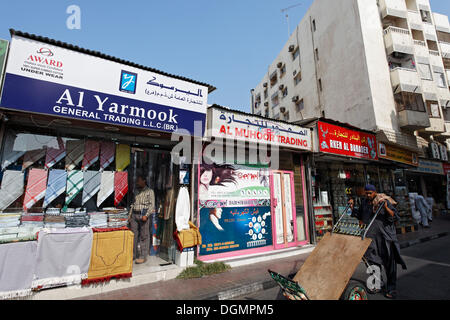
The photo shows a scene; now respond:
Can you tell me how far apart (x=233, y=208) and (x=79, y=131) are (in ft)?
14.6

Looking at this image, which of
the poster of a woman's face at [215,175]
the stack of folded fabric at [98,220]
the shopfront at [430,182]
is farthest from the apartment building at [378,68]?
the stack of folded fabric at [98,220]

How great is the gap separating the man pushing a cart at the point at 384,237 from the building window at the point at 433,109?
61.6 feet

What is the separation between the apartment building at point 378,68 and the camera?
47.9 ft

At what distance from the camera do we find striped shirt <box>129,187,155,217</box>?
206 inches

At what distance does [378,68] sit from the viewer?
48.9 feet

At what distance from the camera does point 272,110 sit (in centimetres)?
2852

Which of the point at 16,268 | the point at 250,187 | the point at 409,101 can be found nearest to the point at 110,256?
the point at 16,268

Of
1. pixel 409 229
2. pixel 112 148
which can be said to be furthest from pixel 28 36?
pixel 409 229

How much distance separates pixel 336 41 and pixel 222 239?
18778mm

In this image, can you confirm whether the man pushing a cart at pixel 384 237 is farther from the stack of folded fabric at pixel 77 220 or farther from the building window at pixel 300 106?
the building window at pixel 300 106

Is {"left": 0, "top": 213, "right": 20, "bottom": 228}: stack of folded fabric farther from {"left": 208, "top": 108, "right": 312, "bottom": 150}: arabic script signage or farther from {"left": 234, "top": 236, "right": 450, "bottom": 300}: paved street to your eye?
{"left": 234, "top": 236, "right": 450, "bottom": 300}: paved street

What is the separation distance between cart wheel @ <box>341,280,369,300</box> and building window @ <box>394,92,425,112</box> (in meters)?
16.5

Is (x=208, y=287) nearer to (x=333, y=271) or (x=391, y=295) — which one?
(x=333, y=271)

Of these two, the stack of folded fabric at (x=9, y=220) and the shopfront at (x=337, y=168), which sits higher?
the shopfront at (x=337, y=168)
